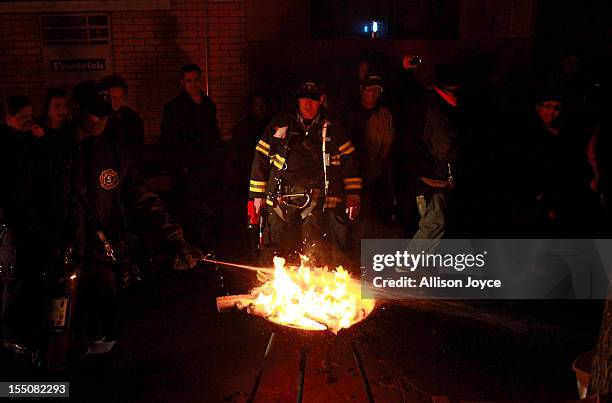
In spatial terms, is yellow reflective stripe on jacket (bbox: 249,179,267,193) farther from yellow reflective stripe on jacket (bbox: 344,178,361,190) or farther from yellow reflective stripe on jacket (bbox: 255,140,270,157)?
yellow reflective stripe on jacket (bbox: 344,178,361,190)

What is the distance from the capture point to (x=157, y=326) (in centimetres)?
634

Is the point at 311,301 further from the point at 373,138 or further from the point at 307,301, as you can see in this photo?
the point at 373,138

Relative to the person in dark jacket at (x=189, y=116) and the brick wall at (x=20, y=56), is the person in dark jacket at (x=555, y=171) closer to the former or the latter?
the person in dark jacket at (x=189, y=116)

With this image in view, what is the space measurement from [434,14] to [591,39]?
8.49 feet

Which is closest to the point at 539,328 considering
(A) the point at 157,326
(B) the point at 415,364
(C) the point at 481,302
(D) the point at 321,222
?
(C) the point at 481,302

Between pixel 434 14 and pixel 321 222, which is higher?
pixel 434 14

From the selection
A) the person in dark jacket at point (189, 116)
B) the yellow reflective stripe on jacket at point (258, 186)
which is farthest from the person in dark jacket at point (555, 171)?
the person in dark jacket at point (189, 116)

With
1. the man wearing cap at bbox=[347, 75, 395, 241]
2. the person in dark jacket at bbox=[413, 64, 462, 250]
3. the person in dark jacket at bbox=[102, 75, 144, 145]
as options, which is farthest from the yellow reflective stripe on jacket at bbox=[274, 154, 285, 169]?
the person in dark jacket at bbox=[102, 75, 144, 145]

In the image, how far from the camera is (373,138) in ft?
24.3

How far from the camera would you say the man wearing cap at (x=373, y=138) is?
7.38 meters

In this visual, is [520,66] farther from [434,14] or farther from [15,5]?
[15,5]

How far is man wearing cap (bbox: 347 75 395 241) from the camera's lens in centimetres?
738

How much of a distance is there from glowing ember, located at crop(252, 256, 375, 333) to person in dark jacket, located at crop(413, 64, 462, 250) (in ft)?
7.42

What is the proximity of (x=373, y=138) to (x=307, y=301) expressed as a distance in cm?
325
